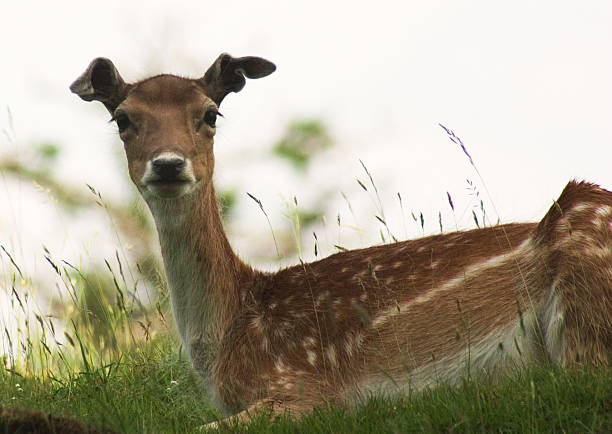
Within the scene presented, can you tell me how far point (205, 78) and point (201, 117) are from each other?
0.64m

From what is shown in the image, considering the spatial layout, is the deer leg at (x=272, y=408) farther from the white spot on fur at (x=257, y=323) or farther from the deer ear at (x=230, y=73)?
the deer ear at (x=230, y=73)

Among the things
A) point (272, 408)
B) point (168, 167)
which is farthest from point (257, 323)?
point (168, 167)

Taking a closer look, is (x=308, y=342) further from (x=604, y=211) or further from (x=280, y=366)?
(x=604, y=211)

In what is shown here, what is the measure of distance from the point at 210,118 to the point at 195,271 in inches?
46.6

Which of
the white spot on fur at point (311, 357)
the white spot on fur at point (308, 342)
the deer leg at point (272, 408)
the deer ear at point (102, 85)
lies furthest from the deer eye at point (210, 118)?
the deer leg at point (272, 408)

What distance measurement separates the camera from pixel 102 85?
788cm

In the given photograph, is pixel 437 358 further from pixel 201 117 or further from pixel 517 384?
pixel 201 117

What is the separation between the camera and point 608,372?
5.48 m

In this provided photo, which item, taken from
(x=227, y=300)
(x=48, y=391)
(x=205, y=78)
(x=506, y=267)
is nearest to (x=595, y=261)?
(x=506, y=267)

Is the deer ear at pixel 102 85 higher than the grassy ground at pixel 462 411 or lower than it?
higher

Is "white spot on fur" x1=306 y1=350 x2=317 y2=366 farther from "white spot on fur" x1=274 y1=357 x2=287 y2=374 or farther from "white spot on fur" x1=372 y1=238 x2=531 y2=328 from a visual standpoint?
"white spot on fur" x1=372 y1=238 x2=531 y2=328

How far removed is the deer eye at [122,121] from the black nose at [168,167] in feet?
2.83

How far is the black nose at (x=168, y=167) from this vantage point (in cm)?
655

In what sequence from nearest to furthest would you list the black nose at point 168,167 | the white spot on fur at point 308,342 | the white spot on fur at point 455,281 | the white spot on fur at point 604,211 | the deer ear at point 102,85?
the black nose at point 168,167
the white spot on fur at point 604,211
the white spot on fur at point 455,281
the white spot on fur at point 308,342
the deer ear at point 102,85
